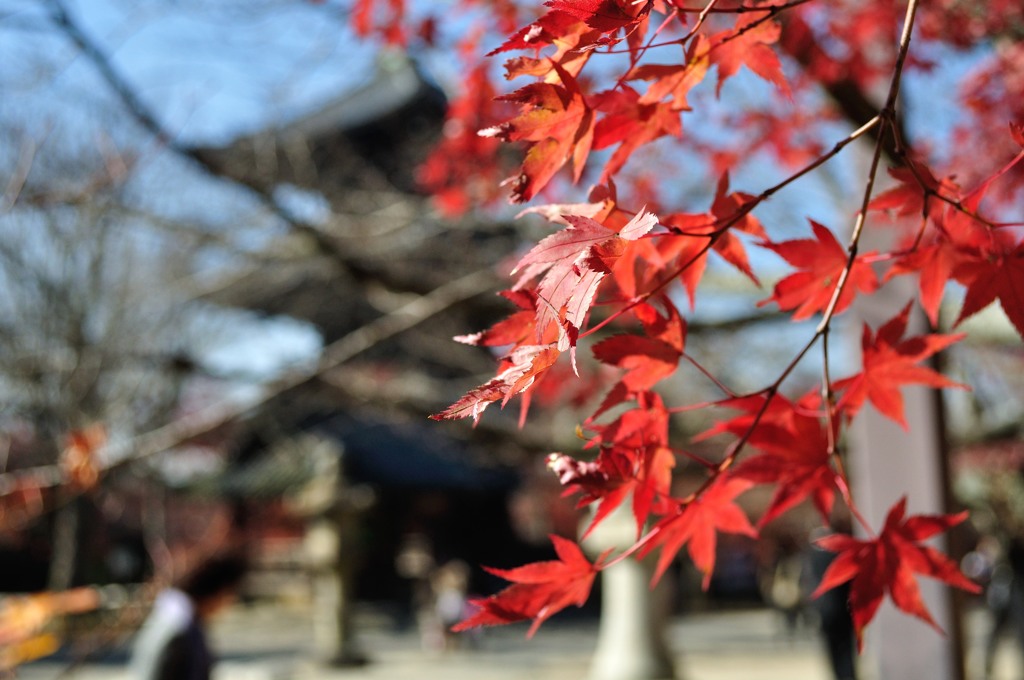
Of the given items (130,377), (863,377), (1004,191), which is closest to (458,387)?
(130,377)

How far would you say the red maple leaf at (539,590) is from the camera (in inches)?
43.8

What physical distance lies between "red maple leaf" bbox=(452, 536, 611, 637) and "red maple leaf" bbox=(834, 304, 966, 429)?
1.58ft

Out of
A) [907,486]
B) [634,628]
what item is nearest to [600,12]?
[907,486]

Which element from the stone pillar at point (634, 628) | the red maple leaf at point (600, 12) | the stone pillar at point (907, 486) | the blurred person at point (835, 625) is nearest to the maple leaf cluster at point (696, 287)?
the red maple leaf at point (600, 12)

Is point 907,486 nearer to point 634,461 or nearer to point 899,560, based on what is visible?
point 899,560

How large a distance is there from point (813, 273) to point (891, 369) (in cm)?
19

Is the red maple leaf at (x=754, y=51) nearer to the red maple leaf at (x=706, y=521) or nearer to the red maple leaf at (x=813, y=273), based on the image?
the red maple leaf at (x=813, y=273)

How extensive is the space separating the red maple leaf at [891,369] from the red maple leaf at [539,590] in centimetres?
48

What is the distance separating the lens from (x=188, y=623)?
2.78 meters

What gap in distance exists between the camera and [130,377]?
9609mm

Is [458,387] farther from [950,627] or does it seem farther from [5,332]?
[950,627]

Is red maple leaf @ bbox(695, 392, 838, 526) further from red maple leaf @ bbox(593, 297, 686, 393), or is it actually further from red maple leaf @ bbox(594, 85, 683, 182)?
red maple leaf @ bbox(594, 85, 683, 182)

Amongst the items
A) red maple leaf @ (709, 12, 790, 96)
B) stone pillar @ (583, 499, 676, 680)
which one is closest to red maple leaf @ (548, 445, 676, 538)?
red maple leaf @ (709, 12, 790, 96)

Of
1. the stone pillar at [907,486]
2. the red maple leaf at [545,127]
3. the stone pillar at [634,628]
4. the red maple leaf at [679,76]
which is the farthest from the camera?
the stone pillar at [634,628]
